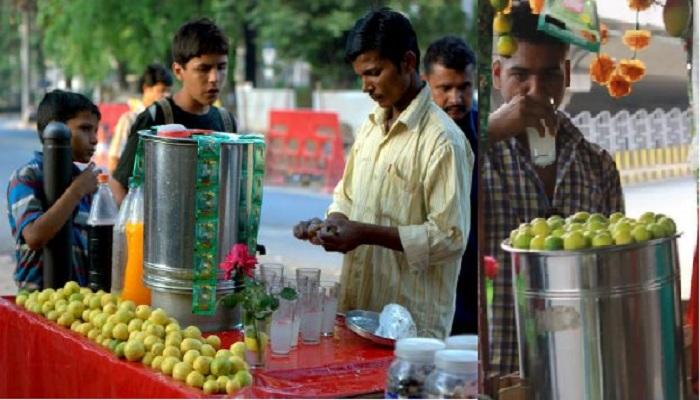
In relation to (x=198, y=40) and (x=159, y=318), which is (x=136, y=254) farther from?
(x=198, y=40)

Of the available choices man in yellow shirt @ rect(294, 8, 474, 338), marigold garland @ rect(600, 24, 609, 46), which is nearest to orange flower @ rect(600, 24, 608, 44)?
marigold garland @ rect(600, 24, 609, 46)

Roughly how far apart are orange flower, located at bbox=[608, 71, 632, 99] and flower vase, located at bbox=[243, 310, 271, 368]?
977 millimetres

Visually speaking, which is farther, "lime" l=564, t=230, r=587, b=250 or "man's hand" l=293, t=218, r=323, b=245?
"man's hand" l=293, t=218, r=323, b=245

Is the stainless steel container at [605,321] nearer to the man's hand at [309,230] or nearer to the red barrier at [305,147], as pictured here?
the man's hand at [309,230]

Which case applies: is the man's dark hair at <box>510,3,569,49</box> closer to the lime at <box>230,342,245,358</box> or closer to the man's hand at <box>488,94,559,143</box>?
the man's hand at <box>488,94,559,143</box>

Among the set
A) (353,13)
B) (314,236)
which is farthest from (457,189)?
(353,13)

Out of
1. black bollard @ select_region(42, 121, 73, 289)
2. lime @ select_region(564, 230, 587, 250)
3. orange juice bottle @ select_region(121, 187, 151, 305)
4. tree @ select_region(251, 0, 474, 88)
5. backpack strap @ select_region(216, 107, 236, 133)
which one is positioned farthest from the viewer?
tree @ select_region(251, 0, 474, 88)

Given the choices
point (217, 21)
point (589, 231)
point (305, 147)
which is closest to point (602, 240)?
point (589, 231)

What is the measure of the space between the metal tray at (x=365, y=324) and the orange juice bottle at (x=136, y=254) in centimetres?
60

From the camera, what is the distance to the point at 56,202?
3.62m

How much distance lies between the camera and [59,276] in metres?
3.69

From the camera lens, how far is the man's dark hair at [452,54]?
4.11m

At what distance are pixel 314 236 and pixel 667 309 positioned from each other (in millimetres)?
1104

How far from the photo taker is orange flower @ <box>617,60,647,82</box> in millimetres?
2211
